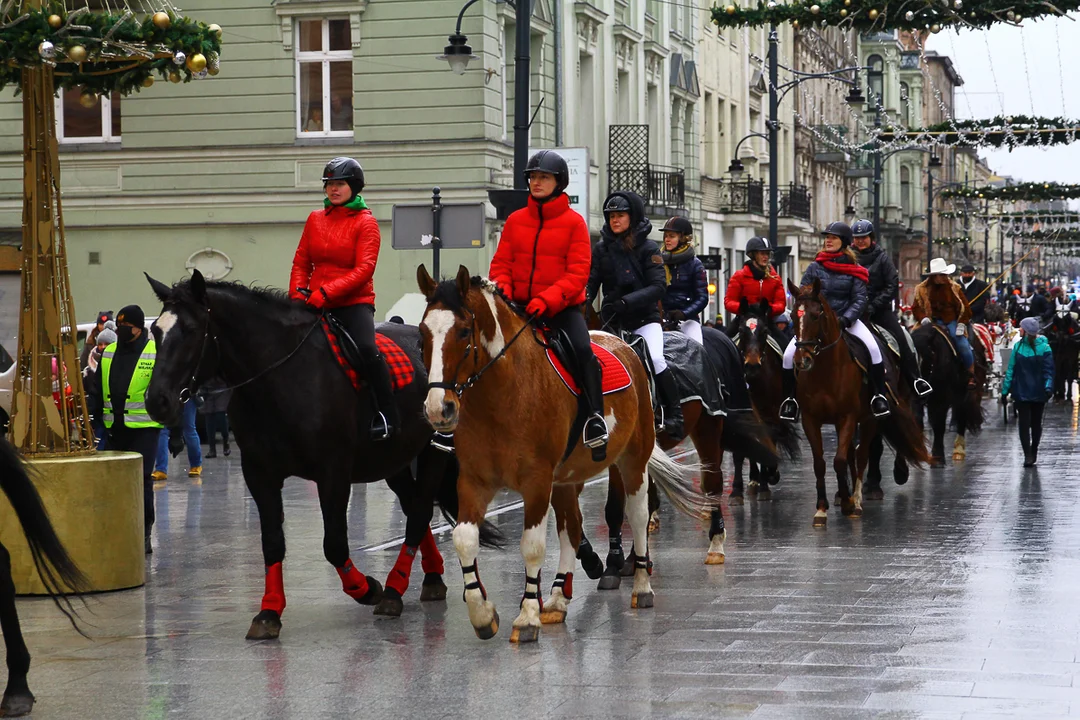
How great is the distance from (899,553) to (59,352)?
611 centimetres

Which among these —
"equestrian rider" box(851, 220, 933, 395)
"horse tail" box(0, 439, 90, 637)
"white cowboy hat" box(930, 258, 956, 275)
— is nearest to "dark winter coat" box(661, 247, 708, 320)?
"equestrian rider" box(851, 220, 933, 395)

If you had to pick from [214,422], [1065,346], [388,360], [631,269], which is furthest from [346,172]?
[1065,346]

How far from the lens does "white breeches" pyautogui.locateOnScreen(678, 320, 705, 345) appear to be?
46.3 ft

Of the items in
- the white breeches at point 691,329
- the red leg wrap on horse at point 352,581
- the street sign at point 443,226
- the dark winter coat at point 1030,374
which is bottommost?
the red leg wrap on horse at point 352,581

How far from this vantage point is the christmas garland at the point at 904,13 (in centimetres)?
1490

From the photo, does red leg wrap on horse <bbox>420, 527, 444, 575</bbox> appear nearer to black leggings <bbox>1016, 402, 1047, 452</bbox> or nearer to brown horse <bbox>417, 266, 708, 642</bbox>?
brown horse <bbox>417, 266, 708, 642</bbox>

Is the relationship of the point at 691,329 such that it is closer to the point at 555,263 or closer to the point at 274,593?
the point at 555,263

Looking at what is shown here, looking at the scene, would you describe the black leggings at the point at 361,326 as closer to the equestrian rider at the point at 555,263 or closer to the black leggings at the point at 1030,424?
the equestrian rider at the point at 555,263

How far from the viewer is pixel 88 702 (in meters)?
7.89

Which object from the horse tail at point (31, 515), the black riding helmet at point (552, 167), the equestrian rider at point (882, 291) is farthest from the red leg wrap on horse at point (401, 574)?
the equestrian rider at point (882, 291)

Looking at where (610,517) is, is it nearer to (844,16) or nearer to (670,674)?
(670,674)

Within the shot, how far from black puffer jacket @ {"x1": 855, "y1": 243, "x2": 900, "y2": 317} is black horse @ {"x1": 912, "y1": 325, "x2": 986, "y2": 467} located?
12.8 feet

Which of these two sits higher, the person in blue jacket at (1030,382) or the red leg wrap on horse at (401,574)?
the person in blue jacket at (1030,382)

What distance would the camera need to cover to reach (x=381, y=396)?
10344mm
